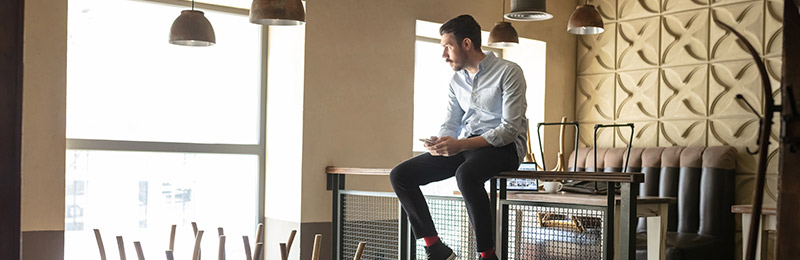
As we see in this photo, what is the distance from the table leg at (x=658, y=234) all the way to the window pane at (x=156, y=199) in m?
2.63

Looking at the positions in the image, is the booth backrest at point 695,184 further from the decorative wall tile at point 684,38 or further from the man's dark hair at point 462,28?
the man's dark hair at point 462,28

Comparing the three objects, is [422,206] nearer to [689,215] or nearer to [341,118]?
[341,118]

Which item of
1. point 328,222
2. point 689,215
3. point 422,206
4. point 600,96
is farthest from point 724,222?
point 422,206

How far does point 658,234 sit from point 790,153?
276 centimetres

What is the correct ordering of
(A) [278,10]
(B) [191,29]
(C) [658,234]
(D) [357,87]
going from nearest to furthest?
(A) [278,10], (B) [191,29], (C) [658,234], (D) [357,87]

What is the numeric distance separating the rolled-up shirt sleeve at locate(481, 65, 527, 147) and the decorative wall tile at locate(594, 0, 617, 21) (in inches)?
150

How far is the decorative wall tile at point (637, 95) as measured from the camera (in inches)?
257

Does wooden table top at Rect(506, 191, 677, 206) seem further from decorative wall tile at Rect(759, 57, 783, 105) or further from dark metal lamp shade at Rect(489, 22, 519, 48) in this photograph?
decorative wall tile at Rect(759, 57, 783, 105)

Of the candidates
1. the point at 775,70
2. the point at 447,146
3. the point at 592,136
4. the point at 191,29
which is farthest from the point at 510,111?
the point at 592,136

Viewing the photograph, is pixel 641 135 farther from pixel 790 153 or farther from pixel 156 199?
pixel 790 153

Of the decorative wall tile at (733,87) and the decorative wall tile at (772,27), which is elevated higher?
the decorative wall tile at (772,27)

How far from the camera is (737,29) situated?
6.04 meters

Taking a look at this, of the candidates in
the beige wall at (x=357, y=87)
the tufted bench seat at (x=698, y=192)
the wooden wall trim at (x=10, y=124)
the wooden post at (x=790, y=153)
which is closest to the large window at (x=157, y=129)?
the beige wall at (x=357, y=87)

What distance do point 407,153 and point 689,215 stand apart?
2.12 m
